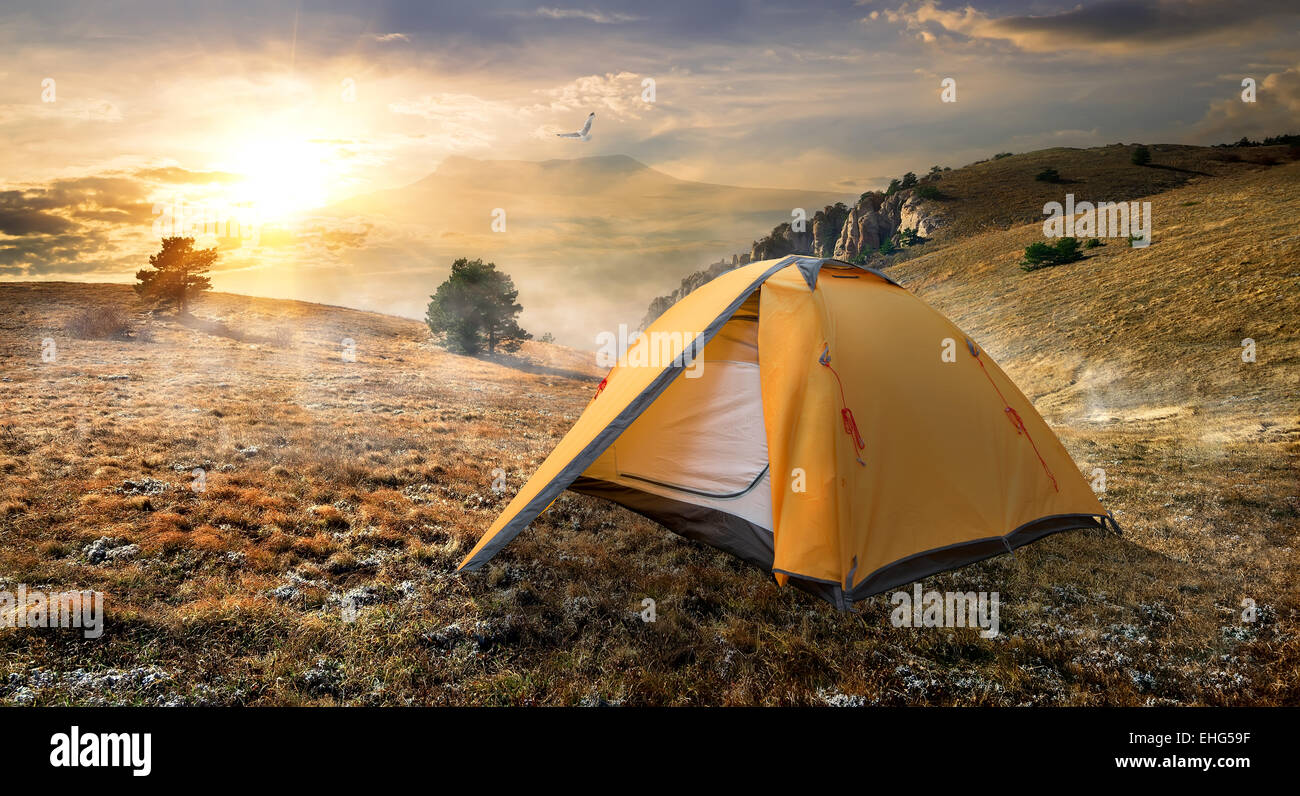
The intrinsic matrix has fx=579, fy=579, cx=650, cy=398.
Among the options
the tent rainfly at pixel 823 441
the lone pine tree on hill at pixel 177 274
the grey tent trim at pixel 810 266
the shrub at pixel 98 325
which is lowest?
the tent rainfly at pixel 823 441

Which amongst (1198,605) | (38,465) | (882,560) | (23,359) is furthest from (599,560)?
(23,359)

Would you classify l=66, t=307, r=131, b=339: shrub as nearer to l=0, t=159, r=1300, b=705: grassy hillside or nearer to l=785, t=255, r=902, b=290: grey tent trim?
l=0, t=159, r=1300, b=705: grassy hillside

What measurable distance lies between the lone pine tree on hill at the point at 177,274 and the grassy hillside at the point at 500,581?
1080 inches

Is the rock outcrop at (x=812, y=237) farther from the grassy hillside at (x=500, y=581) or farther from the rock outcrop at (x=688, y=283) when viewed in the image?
the grassy hillside at (x=500, y=581)

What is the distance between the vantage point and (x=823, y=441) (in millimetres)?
5523

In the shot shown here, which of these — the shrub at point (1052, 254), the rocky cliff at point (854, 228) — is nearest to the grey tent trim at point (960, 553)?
the rocky cliff at point (854, 228)

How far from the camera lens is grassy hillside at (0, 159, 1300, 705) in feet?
13.9

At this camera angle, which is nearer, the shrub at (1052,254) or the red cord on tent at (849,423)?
the red cord on tent at (849,423)

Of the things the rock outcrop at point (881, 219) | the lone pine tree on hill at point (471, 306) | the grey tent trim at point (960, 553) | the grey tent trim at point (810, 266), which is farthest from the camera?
the rock outcrop at point (881, 219)

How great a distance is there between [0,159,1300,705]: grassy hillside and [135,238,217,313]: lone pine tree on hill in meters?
27.4

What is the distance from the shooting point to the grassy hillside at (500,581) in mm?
4227

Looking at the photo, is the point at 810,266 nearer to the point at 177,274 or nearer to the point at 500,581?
the point at 500,581

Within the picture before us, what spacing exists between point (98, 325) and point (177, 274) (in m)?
8.67

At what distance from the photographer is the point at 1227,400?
15562 millimetres
